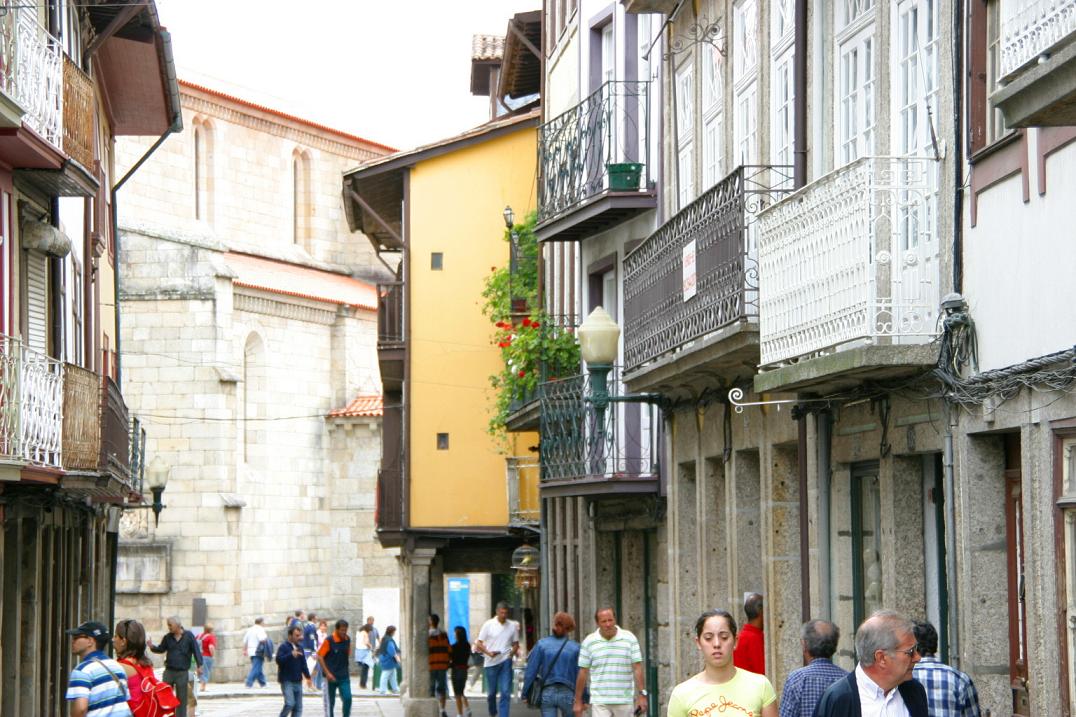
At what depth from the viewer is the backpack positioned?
42.9 feet

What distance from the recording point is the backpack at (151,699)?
13078 millimetres

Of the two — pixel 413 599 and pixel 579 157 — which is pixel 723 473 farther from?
pixel 413 599

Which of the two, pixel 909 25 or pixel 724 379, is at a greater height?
pixel 909 25

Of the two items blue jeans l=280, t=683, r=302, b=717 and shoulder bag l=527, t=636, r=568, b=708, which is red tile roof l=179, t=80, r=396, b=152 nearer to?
blue jeans l=280, t=683, r=302, b=717

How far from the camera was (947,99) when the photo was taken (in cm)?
1273

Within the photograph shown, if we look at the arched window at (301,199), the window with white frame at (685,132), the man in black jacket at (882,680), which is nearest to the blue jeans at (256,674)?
the arched window at (301,199)

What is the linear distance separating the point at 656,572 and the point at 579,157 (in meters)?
4.50

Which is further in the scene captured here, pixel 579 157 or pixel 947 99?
pixel 579 157

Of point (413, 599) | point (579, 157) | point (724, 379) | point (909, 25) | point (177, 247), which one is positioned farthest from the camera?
point (177, 247)

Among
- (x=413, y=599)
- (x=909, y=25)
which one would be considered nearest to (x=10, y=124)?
(x=909, y=25)

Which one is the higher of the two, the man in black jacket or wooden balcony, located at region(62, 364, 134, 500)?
wooden balcony, located at region(62, 364, 134, 500)

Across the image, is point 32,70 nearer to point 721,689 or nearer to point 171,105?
point 171,105

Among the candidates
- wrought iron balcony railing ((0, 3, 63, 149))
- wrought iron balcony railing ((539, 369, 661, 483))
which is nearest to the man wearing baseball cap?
wrought iron balcony railing ((0, 3, 63, 149))

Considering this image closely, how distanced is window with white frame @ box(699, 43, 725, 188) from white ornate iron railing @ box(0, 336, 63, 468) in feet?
19.9
